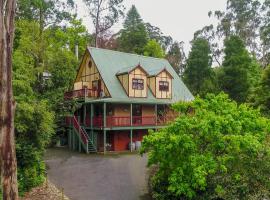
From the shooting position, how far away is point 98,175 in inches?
696

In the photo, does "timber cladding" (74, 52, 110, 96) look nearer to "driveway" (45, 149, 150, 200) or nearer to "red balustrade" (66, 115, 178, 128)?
"red balustrade" (66, 115, 178, 128)

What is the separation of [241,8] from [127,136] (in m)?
33.9

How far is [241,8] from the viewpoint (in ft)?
165

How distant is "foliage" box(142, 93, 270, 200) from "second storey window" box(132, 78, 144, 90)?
14.8 meters

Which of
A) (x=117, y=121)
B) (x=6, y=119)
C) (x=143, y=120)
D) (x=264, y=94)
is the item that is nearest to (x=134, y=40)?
(x=143, y=120)

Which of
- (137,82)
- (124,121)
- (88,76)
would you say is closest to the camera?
(124,121)

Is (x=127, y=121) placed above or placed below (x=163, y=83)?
below

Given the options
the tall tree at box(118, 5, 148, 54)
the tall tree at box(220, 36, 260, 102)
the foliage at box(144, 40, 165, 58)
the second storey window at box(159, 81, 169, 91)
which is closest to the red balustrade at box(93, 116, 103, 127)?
the second storey window at box(159, 81, 169, 91)

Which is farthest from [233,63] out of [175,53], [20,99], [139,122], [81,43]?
[20,99]

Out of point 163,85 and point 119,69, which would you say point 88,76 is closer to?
point 119,69

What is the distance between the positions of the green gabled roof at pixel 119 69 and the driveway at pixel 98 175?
572 cm

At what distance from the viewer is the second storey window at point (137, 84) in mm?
28016

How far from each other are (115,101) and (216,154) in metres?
13.8

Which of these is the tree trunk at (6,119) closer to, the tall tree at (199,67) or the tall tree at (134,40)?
the tall tree at (199,67)
